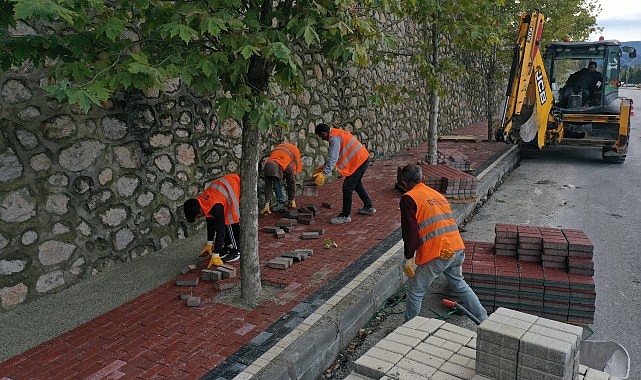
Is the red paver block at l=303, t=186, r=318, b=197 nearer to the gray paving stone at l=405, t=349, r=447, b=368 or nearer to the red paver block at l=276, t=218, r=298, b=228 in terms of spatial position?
the red paver block at l=276, t=218, r=298, b=228

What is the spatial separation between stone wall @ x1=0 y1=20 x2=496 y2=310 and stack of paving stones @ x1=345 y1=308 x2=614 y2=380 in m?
3.59

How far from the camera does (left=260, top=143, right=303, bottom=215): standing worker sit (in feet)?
25.7

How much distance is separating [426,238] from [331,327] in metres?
1.17

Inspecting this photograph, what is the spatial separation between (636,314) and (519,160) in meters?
9.72

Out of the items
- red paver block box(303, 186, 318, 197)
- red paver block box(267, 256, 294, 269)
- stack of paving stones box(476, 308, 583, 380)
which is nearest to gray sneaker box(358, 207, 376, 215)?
red paver block box(303, 186, 318, 197)

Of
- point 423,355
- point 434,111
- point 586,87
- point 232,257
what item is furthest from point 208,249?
point 586,87

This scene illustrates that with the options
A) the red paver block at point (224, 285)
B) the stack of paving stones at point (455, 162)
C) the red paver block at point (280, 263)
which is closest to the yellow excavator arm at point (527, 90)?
the stack of paving stones at point (455, 162)

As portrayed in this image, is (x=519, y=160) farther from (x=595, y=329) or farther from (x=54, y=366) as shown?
(x=54, y=366)

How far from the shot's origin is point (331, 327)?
4438 millimetres

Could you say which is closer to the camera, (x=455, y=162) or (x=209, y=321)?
(x=209, y=321)

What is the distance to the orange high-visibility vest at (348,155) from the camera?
7.71 m

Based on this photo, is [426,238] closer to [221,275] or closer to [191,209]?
[221,275]

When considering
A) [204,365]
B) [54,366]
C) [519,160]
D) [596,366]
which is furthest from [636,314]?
[519,160]

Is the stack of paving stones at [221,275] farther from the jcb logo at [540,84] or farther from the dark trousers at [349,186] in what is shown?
the jcb logo at [540,84]
